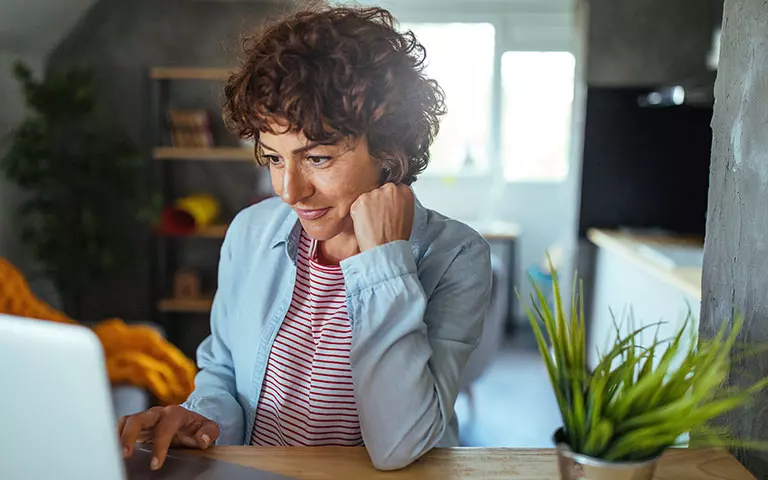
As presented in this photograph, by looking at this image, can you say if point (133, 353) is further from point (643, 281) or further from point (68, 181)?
point (643, 281)

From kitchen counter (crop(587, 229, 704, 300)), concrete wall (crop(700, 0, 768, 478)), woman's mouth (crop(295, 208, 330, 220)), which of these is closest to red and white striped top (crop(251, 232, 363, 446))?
woman's mouth (crop(295, 208, 330, 220))

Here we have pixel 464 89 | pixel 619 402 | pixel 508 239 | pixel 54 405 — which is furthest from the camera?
pixel 464 89

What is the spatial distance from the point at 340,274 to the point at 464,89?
150 inches

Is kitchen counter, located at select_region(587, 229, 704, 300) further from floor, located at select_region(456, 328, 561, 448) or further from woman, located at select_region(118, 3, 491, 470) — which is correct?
woman, located at select_region(118, 3, 491, 470)

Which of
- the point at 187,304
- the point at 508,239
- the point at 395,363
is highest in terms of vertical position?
the point at 395,363

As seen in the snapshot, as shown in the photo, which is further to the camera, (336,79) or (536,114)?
(536,114)

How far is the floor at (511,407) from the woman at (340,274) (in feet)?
6.16

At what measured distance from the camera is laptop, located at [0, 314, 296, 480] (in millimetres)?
493

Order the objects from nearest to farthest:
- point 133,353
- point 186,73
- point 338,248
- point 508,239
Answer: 1. point 338,248
2. point 133,353
3. point 186,73
4. point 508,239

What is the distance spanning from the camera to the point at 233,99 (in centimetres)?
94

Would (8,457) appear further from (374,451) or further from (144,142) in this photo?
(144,142)

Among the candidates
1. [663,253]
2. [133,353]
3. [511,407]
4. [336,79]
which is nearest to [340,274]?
[336,79]

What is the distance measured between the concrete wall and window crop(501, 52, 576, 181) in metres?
3.82

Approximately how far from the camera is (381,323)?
85 cm
